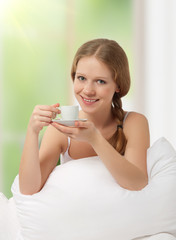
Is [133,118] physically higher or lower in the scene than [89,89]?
lower

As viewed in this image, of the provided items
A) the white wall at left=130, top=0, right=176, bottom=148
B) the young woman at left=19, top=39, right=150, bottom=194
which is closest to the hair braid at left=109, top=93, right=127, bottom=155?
the young woman at left=19, top=39, right=150, bottom=194

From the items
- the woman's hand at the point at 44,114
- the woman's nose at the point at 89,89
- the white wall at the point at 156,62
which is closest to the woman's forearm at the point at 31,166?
the woman's hand at the point at 44,114

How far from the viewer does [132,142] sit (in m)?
1.67

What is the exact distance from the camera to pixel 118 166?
1.44 metres

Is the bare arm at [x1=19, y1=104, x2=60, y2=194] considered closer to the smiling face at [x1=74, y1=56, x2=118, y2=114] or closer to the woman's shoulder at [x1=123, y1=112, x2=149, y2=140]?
the smiling face at [x1=74, y1=56, x2=118, y2=114]

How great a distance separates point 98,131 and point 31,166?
35 centimetres

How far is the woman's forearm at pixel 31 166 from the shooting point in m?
1.51

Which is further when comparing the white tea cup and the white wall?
the white wall

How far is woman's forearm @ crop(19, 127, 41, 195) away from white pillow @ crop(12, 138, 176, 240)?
52 millimetres

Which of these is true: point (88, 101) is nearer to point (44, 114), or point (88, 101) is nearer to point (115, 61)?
point (115, 61)

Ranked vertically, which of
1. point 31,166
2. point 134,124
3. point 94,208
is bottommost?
point 94,208

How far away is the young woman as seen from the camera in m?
1.41

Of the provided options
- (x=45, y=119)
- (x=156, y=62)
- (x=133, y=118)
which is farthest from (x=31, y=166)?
(x=156, y=62)

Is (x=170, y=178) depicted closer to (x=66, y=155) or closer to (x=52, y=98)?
(x=66, y=155)
